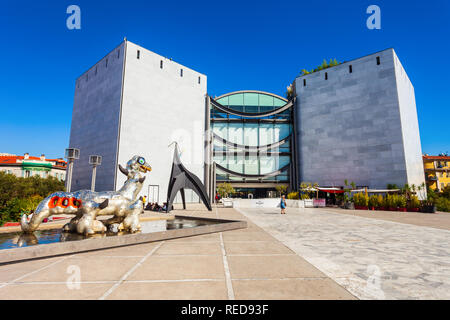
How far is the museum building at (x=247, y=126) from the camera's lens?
27.7 metres

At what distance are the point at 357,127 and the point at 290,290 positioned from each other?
115 ft

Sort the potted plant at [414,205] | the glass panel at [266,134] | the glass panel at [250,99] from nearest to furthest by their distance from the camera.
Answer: the potted plant at [414,205]
the glass panel at [266,134]
the glass panel at [250,99]

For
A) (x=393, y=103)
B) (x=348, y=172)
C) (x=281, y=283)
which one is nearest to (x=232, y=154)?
(x=348, y=172)

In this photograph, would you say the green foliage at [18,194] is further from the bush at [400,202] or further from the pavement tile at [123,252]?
the bush at [400,202]

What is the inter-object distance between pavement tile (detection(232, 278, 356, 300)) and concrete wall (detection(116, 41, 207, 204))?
25.1 m

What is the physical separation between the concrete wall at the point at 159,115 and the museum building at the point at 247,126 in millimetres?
129

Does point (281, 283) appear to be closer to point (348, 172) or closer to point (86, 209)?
point (86, 209)

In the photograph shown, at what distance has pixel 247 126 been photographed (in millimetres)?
40469

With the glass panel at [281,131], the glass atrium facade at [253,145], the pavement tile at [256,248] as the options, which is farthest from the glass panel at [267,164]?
the pavement tile at [256,248]

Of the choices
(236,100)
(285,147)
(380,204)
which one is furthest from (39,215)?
(236,100)

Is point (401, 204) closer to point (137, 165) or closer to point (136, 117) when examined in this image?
point (137, 165)

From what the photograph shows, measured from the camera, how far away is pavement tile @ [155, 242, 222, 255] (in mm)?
5246

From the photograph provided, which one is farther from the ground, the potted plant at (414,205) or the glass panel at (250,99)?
the glass panel at (250,99)

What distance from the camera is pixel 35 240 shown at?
5.44 m
